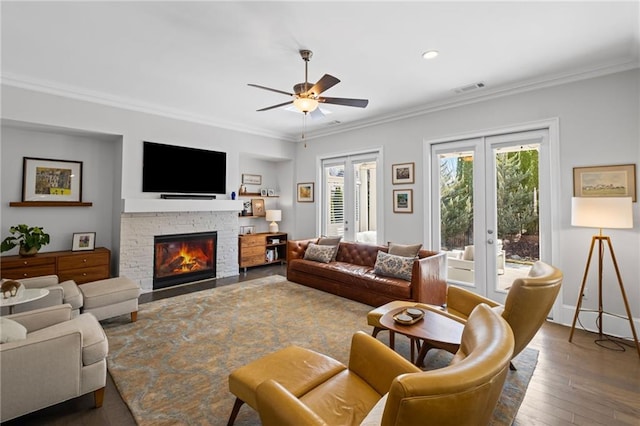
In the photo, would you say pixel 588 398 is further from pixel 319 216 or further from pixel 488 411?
pixel 319 216

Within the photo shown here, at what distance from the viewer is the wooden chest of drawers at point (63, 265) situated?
3809mm

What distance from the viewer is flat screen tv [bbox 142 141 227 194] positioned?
4.84 meters

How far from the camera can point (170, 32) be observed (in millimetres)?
2783

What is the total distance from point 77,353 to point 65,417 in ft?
1.57

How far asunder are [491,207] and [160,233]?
522cm

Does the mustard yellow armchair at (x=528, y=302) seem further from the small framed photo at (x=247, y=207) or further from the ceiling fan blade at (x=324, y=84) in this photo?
the small framed photo at (x=247, y=207)

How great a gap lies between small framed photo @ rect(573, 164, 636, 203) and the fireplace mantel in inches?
206

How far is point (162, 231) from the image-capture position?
16.5ft

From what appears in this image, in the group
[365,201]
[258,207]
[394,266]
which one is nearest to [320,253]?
[394,266]

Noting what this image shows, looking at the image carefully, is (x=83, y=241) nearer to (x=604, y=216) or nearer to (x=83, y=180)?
(x=83, y=180)

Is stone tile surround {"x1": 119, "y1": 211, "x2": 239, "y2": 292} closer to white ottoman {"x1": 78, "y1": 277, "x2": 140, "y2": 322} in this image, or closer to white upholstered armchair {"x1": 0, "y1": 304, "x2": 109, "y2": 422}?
white ottoman {"x1": 78, "y1": 277, "x2": 140, "y2": 322}

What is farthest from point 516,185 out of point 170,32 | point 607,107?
point 170,32

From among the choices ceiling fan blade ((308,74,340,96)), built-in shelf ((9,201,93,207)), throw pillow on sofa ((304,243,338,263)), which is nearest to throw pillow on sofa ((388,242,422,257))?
throw pillow on sofa ((304,243,338,263))

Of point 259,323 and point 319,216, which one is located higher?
point 319,216
